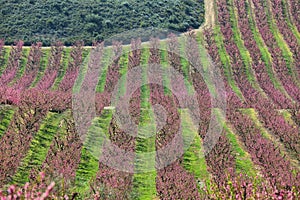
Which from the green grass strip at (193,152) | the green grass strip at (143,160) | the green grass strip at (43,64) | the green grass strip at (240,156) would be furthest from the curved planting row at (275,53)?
the green grass strip at (43,64)

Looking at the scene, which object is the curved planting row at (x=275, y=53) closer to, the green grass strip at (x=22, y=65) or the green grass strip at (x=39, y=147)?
the green grass strip at (x=39, y=147)

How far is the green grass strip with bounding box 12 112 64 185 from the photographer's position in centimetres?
1389

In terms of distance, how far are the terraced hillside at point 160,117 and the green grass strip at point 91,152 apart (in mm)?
41

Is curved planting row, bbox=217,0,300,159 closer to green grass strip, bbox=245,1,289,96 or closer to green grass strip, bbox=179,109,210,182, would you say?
green grass strip, bbox=245,1,289,96

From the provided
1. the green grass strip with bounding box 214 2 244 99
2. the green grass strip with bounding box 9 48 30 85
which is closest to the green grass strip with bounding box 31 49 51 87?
the green grass strip with bounding box 9 48 30 85

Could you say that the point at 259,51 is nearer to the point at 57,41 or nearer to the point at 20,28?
the point at 57,41

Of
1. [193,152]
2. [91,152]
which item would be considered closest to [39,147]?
[91,152]

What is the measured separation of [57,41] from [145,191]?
28.1 m

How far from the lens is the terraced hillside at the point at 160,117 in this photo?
1306 cm

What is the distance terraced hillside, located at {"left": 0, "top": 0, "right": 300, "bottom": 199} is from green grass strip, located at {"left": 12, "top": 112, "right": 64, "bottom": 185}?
0.05 metres

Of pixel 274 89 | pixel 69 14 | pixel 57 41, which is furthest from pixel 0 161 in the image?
pixel 69 14

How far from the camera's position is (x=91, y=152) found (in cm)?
1673

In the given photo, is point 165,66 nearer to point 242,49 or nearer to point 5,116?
point 242,49

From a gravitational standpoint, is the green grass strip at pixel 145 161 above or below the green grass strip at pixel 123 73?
above
